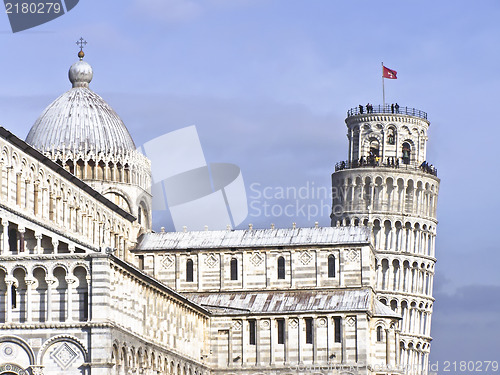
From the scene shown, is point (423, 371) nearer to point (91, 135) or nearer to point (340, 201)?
point (340, 201)

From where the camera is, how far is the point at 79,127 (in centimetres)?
10619

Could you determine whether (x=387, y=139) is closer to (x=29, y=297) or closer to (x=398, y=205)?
(x=398, y=205)

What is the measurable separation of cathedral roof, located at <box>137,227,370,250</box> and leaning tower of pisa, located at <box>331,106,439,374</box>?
87.5ft

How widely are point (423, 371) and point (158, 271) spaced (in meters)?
38.6

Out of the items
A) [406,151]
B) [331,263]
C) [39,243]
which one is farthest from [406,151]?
[39,243]

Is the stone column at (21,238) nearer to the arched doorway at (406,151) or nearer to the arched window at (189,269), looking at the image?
the arched window at (189,269)

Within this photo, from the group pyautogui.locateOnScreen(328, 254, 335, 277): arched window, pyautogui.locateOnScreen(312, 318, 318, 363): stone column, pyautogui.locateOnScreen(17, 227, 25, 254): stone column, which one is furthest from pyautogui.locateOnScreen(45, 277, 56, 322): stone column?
pyautogui.locateOnScreen(328, 254, 335, 277): arched window

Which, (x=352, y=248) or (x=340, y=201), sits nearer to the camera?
(x=352, y=248)

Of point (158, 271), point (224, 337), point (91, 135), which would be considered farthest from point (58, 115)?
point (224, 337)

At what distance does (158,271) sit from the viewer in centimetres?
10444

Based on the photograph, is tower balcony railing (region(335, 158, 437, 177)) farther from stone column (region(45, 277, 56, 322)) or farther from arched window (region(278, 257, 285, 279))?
stone column (region(45, 277, 56, 322))
